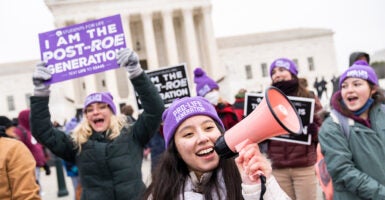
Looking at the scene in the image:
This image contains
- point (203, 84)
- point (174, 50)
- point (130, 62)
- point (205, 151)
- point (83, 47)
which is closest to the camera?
point (205, 151)

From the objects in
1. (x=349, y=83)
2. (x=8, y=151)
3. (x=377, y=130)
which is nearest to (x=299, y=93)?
(x=349, y=83)

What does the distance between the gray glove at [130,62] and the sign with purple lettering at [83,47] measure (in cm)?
94

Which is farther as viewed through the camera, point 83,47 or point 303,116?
point 83,47

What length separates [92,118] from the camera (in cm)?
374

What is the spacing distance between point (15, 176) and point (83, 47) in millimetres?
2022

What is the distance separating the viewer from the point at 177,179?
2225 mm

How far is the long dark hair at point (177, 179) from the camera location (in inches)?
82.3

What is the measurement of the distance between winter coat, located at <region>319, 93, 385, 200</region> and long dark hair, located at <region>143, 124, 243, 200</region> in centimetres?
124

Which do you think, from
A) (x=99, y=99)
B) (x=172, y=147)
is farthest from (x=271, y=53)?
(x=172, y=147)

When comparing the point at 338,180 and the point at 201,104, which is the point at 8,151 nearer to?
the point at 201,104

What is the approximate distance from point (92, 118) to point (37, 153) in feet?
14.4

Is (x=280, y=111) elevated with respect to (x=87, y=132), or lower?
elevated

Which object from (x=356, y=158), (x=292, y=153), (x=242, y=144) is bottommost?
(x=292, y=153)

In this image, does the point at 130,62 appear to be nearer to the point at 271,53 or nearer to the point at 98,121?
the point at 98,121
